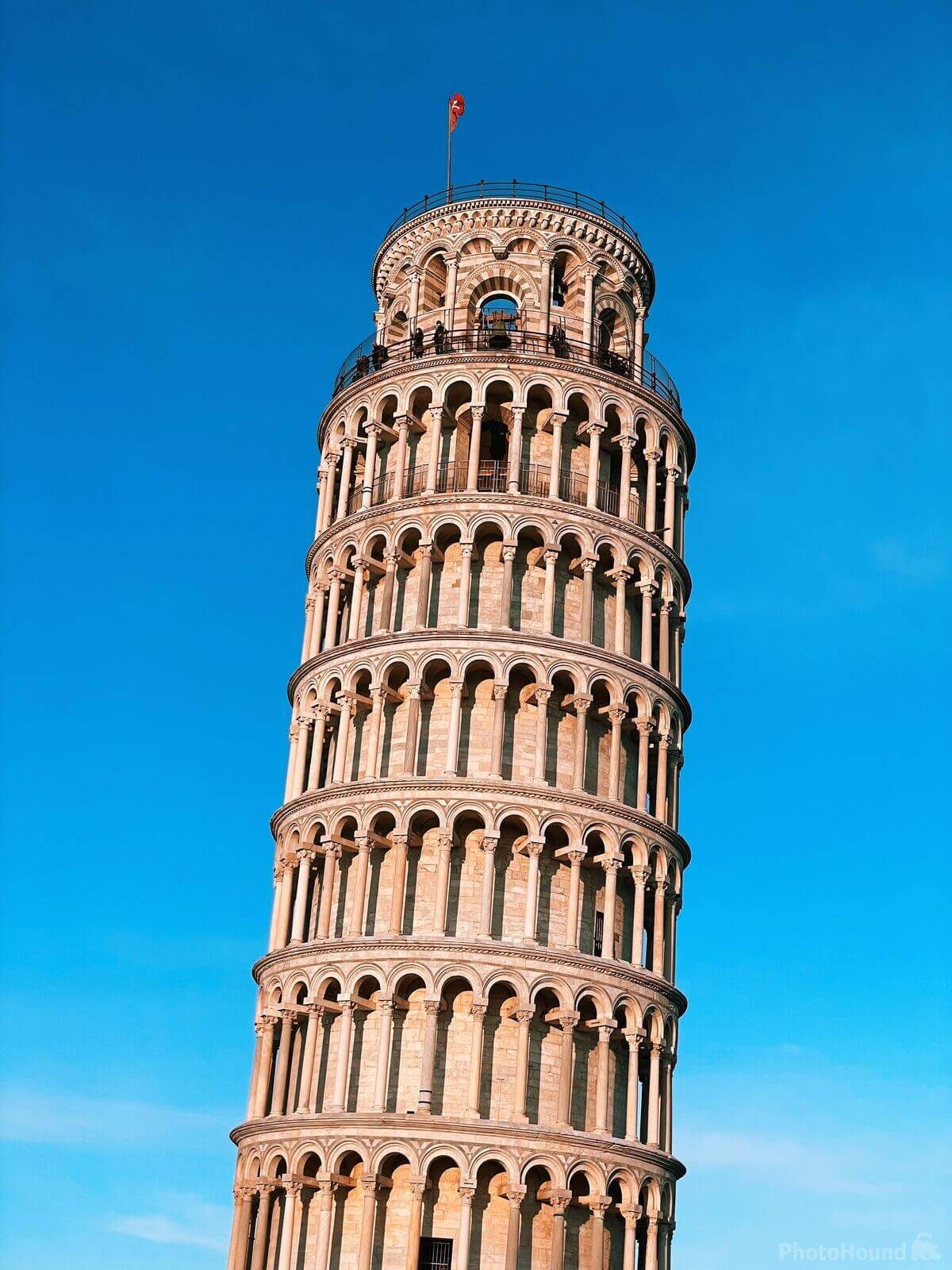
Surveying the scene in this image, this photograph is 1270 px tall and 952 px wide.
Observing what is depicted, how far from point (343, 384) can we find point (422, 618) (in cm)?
1347

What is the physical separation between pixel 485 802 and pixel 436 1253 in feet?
46.6

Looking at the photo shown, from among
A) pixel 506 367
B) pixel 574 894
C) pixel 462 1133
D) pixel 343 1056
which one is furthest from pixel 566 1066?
pixel 506 367

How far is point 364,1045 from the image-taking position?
53.5 m

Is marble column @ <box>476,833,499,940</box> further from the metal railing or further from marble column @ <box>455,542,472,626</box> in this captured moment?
the metal railing

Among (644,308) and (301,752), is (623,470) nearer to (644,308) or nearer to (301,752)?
(644,308)

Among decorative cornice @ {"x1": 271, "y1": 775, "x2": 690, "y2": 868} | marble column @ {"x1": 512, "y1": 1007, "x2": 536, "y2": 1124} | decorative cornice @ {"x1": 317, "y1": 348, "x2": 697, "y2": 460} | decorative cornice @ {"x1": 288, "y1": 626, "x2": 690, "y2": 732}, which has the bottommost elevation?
marble column @ {"x1": 512, "y1": 1007, "x2": 536, "y2": 1124}

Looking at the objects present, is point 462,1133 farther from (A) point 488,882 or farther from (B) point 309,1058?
(A) point 488,882

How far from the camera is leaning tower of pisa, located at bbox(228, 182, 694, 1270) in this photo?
51.3m

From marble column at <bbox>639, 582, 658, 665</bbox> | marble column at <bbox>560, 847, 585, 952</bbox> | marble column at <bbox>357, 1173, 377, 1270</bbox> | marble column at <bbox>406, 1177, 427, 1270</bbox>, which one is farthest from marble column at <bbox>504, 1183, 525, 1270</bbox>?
marble column at <bbox>639, 582, 658, 665</bbox>

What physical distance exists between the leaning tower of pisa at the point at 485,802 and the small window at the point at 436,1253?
96 mm

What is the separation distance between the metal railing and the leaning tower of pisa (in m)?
0.15

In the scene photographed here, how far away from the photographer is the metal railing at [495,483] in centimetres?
6053

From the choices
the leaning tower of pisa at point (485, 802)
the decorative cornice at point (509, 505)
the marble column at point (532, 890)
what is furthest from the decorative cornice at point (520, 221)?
the marble column at point (532, 890)

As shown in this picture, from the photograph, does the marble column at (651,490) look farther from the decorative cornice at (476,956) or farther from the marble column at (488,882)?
the decorative cornice at (476,956)
